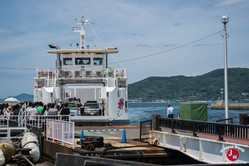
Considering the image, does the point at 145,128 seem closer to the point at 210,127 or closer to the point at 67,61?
the point at 210,127

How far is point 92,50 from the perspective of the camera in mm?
31422

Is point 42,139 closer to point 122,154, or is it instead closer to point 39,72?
point 122,154

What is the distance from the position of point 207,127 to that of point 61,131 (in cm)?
531

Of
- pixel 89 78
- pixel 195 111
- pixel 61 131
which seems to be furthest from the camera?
pixel 89 78

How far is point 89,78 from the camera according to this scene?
31000 millimetres

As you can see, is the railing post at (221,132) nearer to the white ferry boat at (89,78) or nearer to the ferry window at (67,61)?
the white ferry boat at (89,78)

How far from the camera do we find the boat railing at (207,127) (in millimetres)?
10289

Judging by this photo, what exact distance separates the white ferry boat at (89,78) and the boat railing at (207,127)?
13.1 metres

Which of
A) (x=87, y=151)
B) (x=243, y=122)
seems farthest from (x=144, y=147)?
(x=243, y=122)

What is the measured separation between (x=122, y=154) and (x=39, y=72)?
20.7 m

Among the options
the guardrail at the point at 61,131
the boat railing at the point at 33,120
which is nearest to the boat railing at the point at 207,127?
the guardrail at the point at 61,131

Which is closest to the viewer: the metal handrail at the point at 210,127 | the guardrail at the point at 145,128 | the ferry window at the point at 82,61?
the metal handrail at the point at 210,127

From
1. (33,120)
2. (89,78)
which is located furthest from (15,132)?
(89,78)

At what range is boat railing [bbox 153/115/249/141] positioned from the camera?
405 inches
